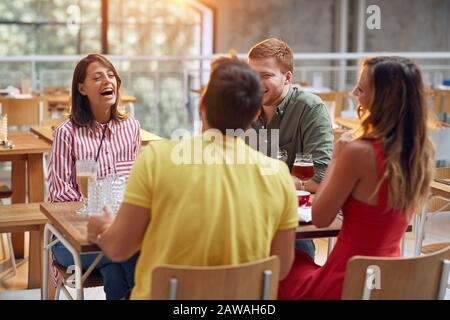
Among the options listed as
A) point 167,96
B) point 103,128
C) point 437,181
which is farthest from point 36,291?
point 167,96

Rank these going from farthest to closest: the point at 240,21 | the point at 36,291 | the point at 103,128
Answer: the point at 240,21 → the point at 36,291 → the point at 103,128

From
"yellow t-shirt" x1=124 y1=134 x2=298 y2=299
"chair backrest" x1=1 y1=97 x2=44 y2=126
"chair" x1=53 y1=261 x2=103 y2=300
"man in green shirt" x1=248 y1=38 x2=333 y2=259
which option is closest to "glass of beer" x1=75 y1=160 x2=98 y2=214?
"chair" x1=53 y1=261 x2=103 y2=300

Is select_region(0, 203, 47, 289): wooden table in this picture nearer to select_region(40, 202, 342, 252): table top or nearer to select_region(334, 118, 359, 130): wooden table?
select_region(40, 202, 342, 252): table top

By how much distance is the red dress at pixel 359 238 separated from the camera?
7.45 ft

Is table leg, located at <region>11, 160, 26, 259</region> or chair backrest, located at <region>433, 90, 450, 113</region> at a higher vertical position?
chair backrest, located at <region>433, 90, 450, 113</region>

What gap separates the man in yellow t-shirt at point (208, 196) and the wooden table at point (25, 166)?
207 cm

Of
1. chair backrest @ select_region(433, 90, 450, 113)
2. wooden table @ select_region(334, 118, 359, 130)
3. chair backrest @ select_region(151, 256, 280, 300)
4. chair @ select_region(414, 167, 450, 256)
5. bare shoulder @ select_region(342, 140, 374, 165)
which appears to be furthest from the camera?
chair backrest @ select_region(433, 90, 450, 113)

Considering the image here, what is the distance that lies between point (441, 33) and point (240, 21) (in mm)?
3021

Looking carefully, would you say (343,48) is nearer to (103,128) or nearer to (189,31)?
(189,31)

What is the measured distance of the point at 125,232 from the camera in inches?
80.9

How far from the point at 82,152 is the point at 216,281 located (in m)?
1.41

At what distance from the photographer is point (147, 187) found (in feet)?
6.61

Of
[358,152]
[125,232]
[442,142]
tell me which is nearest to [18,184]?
[442,142]

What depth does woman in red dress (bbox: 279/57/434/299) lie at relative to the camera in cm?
225
